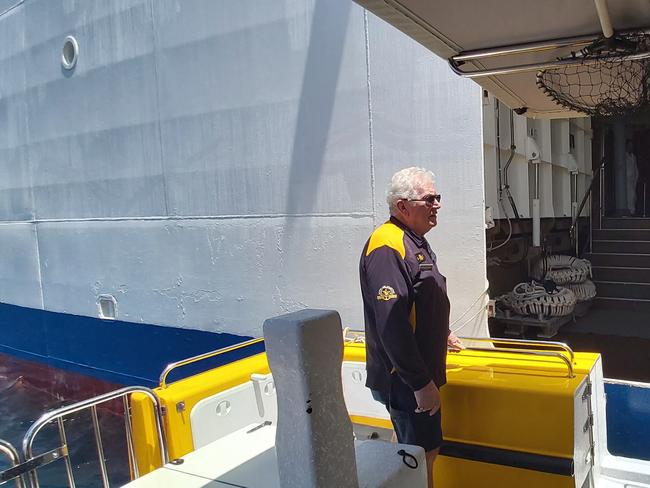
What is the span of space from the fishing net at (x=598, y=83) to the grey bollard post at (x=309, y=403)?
1602 millimetres

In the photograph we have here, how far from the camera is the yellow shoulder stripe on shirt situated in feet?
7.39

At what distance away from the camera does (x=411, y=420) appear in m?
2.26

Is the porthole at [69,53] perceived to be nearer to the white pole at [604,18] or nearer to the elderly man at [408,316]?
the elderly man at [408,316]

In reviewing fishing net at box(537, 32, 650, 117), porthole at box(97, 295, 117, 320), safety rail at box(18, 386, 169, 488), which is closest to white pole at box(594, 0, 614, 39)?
fishing net at box(537, 32, 650, 117)

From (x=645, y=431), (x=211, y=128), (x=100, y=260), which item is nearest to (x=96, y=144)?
(x=100, y=260)

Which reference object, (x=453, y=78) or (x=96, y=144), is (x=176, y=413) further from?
(x=96, y=144)

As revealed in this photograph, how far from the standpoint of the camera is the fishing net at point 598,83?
2.39 metres

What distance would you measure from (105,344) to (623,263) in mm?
6555

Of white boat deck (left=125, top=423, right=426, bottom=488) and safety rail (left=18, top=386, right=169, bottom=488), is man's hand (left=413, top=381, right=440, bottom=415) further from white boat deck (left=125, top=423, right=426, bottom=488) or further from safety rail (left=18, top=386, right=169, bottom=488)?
safety rail (left=18, top=386, right=169, bottom=488)

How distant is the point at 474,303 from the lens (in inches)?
159

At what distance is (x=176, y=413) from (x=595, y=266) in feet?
20.3

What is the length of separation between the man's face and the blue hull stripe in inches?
123

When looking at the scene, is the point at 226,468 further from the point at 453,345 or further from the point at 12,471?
the point at 453,345

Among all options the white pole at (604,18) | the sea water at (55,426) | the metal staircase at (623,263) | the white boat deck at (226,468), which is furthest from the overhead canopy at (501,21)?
the metal staircase at (623,263)
